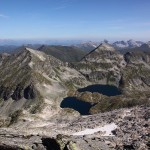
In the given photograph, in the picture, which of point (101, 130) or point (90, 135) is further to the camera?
point (101, 130)

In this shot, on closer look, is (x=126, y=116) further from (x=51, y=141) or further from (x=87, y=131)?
(x=51, y=141)

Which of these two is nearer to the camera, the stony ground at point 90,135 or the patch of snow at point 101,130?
the stony ground at point 90,135

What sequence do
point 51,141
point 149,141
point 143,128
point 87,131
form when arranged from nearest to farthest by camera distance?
point 51,141 → point 149,141 → point 143,128 → point 87,131

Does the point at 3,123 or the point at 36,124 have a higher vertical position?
the point at 36,124

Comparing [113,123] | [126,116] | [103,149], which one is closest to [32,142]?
[103,149]

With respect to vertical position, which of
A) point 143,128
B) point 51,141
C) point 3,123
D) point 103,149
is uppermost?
point 51,141

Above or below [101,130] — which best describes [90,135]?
above

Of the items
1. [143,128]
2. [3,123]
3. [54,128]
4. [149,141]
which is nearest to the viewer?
[149,141]

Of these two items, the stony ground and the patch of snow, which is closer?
the stony ground

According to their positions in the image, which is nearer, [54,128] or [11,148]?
[11,148]
